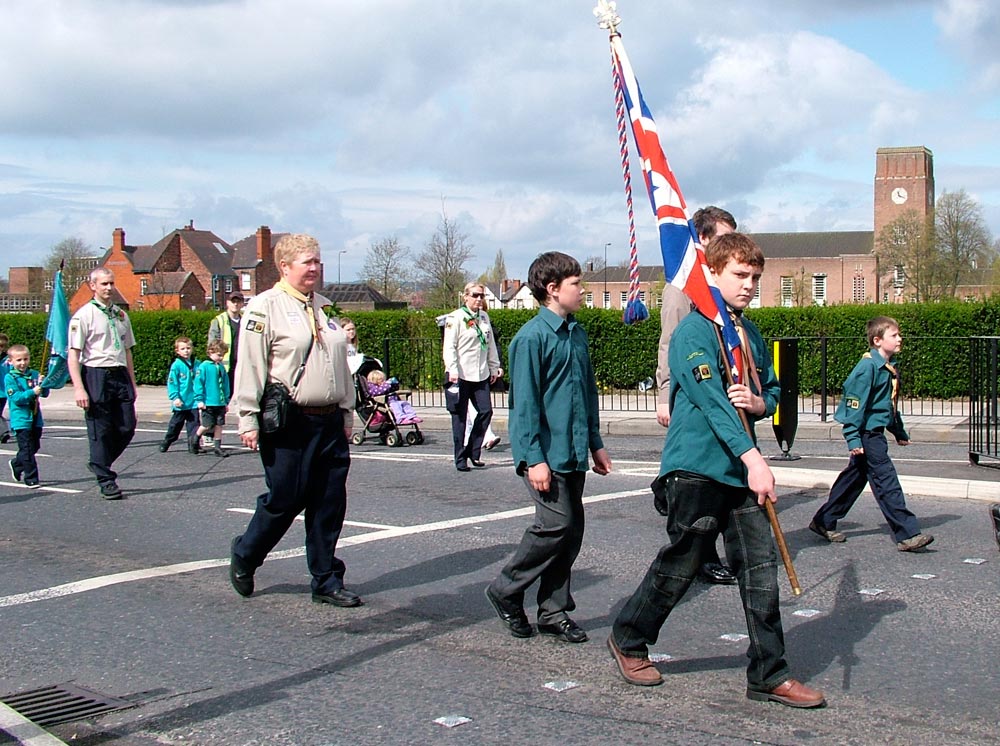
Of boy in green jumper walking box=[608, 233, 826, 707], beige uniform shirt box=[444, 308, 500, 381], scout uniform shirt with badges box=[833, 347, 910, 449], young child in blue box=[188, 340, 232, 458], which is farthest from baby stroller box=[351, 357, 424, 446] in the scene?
boy in green jumper walking box=[608, 233, 826, 707]

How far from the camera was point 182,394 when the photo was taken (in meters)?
14.1

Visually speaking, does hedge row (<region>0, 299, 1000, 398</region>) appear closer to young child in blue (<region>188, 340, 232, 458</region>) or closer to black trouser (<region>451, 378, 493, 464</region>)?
black trouser (<region>451, 378, 493, 464</region>)

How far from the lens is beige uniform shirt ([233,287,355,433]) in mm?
5992

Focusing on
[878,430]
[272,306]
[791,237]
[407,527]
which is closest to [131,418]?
[407,527]

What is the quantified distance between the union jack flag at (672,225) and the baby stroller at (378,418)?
9.28 metres

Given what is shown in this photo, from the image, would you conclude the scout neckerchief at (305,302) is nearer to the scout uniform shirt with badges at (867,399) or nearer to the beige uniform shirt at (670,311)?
the beige uniform shirt at (670,311)

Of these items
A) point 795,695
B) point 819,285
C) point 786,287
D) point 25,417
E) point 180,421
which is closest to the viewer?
point 795,695

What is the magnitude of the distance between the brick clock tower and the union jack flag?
13277 centimetres

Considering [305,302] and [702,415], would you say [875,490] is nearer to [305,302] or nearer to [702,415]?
[702,415]

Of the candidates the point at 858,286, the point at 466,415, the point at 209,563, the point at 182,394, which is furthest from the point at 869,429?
the point at 858,286

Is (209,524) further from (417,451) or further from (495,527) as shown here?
(417,451)

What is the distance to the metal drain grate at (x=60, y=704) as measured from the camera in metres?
4.61

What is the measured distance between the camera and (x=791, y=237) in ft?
489

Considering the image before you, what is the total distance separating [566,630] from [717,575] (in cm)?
143
